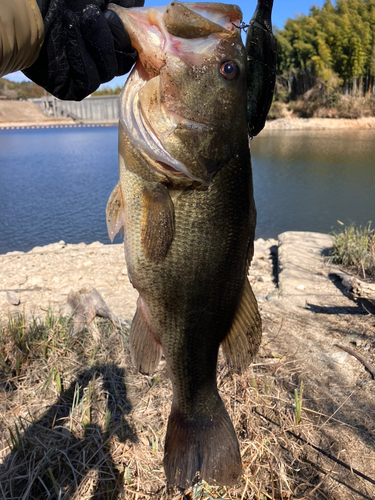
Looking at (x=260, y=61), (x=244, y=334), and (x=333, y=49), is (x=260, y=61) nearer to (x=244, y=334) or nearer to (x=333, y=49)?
(x=244, y=334)

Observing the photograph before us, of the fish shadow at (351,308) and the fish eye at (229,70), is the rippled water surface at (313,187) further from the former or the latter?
the fish eye at (229,70)

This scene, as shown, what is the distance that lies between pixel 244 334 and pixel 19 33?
5.19 ft

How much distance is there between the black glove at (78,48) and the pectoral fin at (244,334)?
3.89 feet

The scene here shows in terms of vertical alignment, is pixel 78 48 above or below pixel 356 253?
above

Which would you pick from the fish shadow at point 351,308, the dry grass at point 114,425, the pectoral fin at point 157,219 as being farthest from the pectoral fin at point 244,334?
the fish shadow at point 351,308

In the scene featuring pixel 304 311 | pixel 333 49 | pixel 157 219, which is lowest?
pixel 304 311

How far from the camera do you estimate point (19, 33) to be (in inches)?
55.2

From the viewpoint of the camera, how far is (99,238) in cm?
1032

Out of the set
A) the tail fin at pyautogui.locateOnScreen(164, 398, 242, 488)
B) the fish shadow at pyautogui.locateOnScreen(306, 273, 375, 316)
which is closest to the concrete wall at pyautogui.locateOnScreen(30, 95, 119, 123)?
the fish shadow at pyautogui.locateOnScreen(306, 273, 375, 316)

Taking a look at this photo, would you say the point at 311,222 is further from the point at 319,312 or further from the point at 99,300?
the point at 99,300

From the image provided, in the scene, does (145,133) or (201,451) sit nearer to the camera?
(145,133)

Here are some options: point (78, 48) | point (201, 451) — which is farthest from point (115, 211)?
point (201, 451)

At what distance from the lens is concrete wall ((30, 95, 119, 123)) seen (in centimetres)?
6312

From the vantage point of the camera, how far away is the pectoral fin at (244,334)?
1.90 metres
